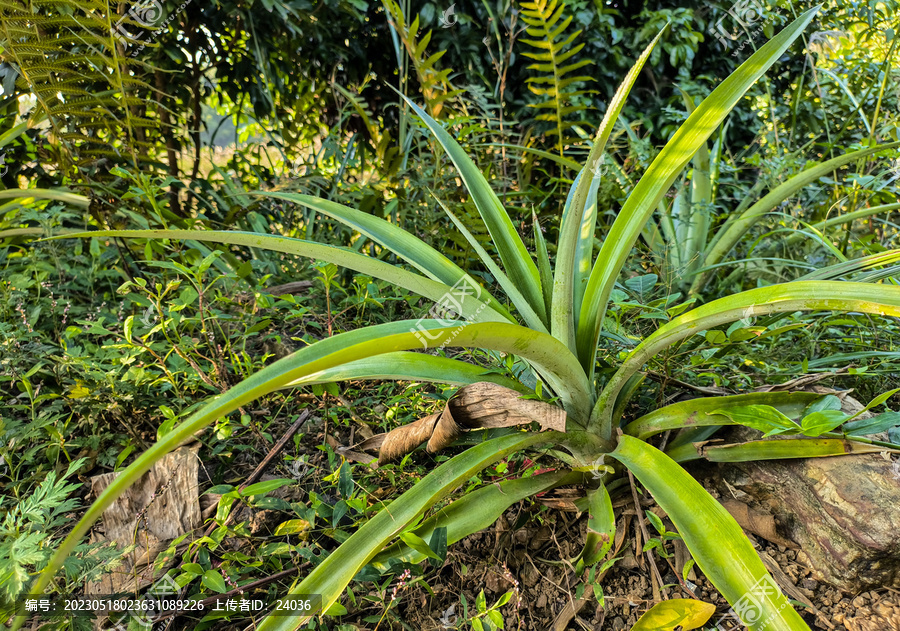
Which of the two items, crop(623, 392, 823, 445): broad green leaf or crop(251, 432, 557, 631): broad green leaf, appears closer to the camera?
crop(251, 432, 557, 631): broad green leaf

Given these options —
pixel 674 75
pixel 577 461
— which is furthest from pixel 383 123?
pixel 577 461

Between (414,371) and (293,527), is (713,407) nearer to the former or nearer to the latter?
(414,371)

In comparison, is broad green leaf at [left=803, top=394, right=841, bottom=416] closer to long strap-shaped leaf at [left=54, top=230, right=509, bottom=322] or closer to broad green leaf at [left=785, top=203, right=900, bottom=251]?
long strap-shaped leaf at [left=54, top=230, right=509, bottom=322]

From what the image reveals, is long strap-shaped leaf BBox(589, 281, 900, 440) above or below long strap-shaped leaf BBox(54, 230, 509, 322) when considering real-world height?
above

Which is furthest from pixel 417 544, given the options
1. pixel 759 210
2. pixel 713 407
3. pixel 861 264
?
pixel 759 210

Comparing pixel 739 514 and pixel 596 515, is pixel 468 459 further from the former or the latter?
pixel 739 514

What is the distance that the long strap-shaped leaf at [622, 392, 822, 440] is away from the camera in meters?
0.80

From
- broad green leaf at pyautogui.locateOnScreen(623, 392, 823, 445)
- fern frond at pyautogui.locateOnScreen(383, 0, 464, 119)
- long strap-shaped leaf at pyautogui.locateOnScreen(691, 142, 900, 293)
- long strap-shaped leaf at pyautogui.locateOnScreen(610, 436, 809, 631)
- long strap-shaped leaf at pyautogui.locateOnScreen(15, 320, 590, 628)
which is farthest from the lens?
fern frond at pyautogui.locateOnScreen(383, 0, 464, 119)

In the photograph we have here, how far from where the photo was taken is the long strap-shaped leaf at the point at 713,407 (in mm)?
798

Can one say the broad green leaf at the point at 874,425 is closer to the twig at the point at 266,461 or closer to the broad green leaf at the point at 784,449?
the broad green leaf at the point at 784,449

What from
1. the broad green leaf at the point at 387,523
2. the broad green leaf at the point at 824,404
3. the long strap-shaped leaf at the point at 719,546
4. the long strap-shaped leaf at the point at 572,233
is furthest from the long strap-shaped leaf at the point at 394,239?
the broad green leaf at the point at 824,404

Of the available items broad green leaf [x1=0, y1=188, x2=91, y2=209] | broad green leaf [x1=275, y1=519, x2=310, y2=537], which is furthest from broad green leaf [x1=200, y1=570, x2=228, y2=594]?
broad green leaf [x1=0, y1=188, x2=91, y2=209]

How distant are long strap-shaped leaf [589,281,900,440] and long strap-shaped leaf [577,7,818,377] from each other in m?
0.11

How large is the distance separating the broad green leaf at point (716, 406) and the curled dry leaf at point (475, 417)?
201 mm
